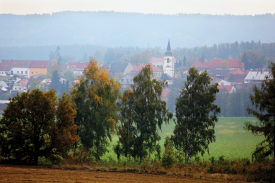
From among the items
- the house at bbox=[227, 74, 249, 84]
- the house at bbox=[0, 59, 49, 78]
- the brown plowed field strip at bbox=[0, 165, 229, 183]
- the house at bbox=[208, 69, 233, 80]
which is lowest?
the brown plowed field strip at bbox=[0, 165, 229, 183]

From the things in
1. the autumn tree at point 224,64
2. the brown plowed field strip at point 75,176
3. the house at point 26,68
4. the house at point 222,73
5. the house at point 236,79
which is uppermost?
the autumn tree at point 224,64

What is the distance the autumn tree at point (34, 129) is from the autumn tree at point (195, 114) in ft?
29.9

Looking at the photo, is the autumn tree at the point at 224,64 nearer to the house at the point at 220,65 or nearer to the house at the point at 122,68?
the house at the point at 220,65

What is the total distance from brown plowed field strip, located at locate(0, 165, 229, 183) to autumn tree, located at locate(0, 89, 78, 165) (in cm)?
288

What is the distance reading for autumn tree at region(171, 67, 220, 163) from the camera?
2331 cm

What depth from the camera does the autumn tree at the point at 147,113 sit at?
24.1 m

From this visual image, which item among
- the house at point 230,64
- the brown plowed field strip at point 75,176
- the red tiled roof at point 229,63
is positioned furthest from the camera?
the red tiled roof at point 229,63

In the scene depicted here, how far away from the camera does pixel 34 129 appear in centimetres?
1953

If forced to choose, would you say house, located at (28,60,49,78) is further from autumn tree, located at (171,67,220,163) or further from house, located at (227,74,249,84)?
autumn tree, located at (171,67,220,163)

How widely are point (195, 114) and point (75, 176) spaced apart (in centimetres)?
1186

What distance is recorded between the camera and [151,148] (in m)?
24.4

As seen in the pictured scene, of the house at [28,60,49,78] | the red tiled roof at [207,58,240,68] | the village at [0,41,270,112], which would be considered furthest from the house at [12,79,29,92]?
the red tiled roof at [207,58,240,68]

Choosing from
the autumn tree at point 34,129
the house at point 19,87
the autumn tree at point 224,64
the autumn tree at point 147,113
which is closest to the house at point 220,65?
the autumn tree at point 224,64

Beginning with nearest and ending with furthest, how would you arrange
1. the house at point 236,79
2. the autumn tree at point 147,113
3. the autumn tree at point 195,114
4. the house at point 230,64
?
1. the autumn tree at point 195,114
2. the autumn tree at point 147,113
3. the house at point 236,79
4. the house at point 230,64
